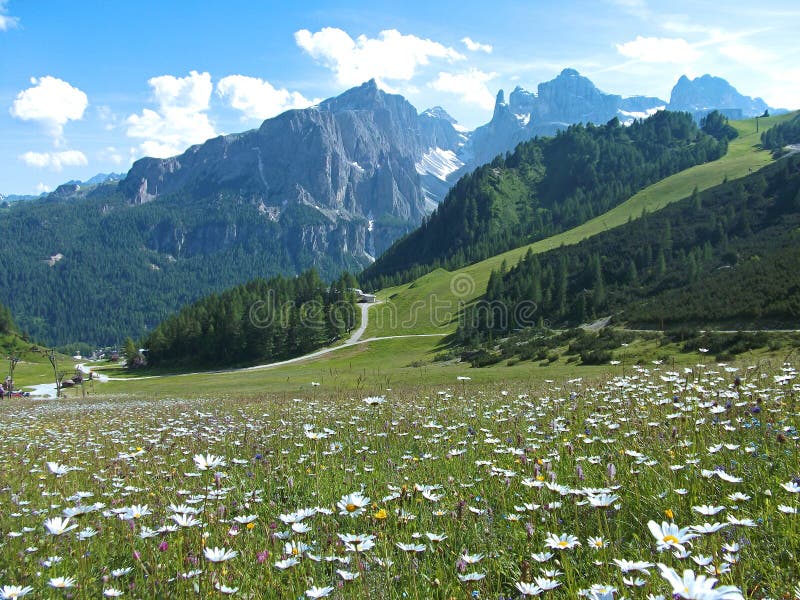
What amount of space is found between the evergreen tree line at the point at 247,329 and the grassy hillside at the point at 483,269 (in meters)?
9.74

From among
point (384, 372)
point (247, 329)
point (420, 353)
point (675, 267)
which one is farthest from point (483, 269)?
point (384, 372)

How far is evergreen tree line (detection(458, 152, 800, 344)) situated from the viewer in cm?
4791

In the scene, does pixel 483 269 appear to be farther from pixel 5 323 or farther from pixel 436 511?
pixel 436 511

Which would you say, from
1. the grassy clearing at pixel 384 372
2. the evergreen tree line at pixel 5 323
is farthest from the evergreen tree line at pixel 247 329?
the evergreen tree line at pixel 5 323

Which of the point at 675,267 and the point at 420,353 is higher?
the point at 675,267

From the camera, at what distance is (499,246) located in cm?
18062

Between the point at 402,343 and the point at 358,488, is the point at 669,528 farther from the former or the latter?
the point at 402,343

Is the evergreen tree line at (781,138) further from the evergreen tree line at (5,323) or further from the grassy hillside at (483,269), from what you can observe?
the evergreen tree line at (5,323)

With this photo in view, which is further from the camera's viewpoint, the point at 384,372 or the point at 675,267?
the point at 675,267

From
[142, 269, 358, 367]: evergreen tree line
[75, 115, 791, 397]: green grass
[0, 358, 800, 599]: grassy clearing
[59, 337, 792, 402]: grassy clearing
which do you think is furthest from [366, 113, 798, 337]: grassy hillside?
[0, 358, 800, 599]: grassy clearing

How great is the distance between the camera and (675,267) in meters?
85.8

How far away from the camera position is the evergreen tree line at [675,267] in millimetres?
47906

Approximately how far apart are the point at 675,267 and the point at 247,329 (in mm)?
76183

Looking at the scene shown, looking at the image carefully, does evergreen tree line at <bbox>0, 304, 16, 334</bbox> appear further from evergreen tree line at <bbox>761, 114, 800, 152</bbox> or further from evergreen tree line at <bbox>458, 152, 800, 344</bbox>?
evergreen tree line at <bbox>761, 114, 800, 152</bbox>
